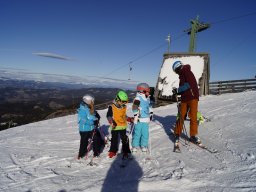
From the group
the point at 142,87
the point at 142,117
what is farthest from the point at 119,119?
the point at 142,87

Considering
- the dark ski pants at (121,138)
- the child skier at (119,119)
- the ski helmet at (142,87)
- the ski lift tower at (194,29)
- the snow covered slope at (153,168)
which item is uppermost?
the ski lift tower at (194,29)

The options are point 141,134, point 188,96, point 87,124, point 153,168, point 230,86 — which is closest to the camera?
point 153,168

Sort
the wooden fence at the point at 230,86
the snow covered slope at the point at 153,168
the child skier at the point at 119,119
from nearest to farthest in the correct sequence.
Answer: the snow covered slope at the point at 153,168 < the child skier at the point at 119,119 < the wooden fence at the point at 230,86

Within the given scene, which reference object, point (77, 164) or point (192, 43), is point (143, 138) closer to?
point (77, 164)

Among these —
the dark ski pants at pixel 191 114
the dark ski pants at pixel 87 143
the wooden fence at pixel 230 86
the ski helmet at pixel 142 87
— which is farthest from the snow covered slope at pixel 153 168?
the wooden fence at pixel 230 86

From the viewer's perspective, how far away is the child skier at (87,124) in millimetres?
6840

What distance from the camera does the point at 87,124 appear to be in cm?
A: 693

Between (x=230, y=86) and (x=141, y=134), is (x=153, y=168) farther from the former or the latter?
(x=230, y=86)

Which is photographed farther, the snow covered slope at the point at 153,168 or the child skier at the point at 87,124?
the child skier at the point at 87,124

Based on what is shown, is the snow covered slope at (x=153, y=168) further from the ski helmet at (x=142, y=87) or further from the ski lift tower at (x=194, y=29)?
the ski lift tower at (x=194, y=29)

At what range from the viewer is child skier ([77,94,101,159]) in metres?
6.84

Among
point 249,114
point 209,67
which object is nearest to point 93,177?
point 249,114

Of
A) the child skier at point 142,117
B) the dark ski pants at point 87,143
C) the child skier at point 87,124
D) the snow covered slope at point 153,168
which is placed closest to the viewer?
the snow covered slope at point 153,168

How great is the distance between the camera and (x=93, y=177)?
18.4 ft
